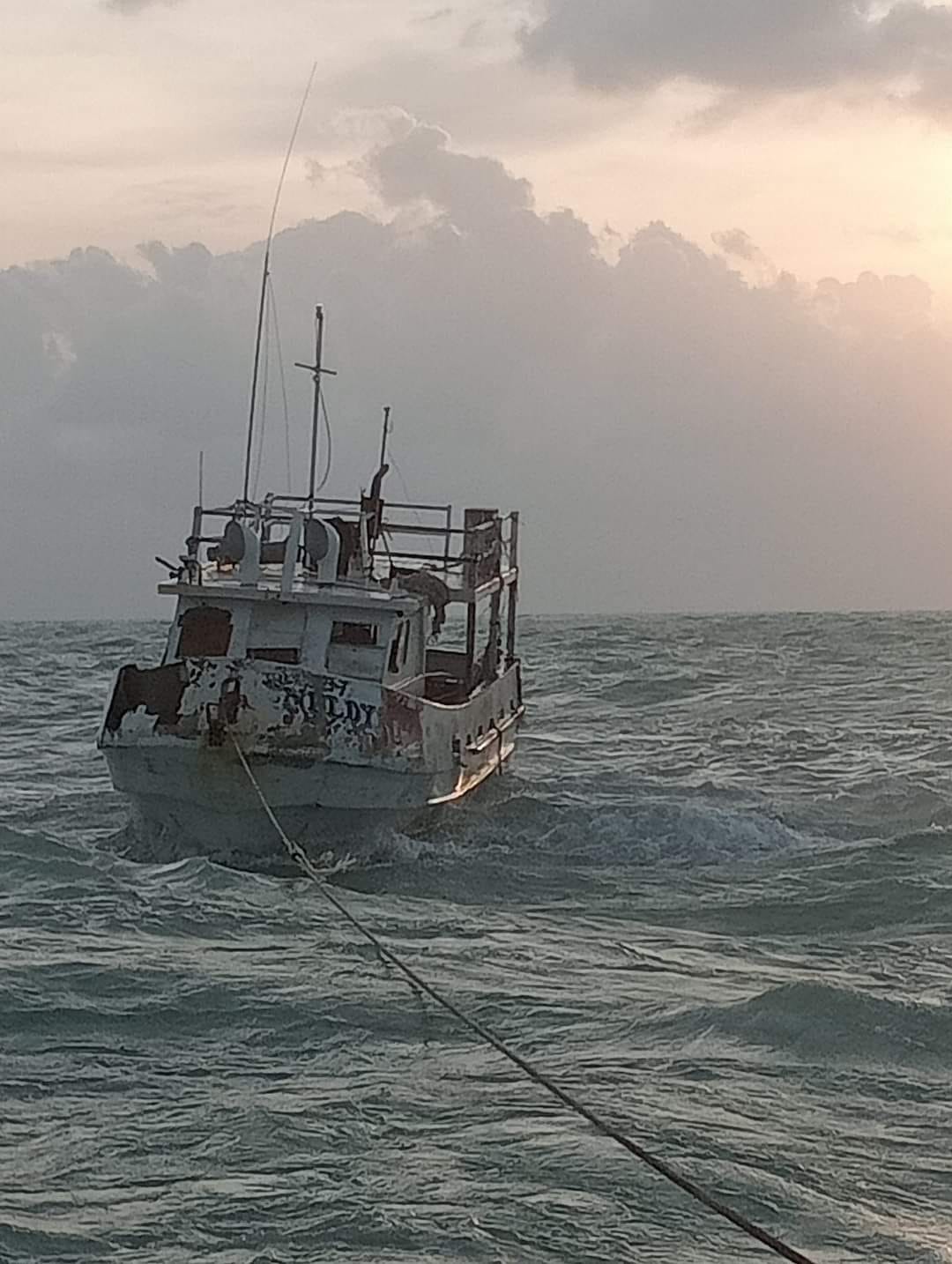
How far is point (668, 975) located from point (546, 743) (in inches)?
601

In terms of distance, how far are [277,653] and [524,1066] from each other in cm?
973

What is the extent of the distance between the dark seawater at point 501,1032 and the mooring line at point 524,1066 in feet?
0.47

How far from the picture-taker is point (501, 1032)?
1124cm

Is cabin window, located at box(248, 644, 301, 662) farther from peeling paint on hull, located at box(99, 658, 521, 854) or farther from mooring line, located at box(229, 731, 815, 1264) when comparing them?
mooring line, located at box(229, 731, 815, 1264)

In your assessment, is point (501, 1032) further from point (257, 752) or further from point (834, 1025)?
point (257, 752)

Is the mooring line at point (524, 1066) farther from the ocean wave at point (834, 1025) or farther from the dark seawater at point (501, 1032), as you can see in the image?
the ocean wave at point (834, 1025)

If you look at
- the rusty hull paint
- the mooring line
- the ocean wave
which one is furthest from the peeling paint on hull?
the ocean wave

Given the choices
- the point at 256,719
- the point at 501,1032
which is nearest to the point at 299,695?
the point at 256,719

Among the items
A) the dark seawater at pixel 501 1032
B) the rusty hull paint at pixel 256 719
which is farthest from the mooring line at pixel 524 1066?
the rusty hull paint at pixel 256 719

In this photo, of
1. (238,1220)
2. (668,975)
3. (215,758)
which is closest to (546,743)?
(215,758)

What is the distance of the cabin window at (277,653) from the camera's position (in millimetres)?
18109

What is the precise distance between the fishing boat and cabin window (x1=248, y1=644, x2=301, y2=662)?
1 centimetres

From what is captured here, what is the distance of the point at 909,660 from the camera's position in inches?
1828

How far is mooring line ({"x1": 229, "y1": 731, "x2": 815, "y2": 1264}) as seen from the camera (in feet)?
21.7
